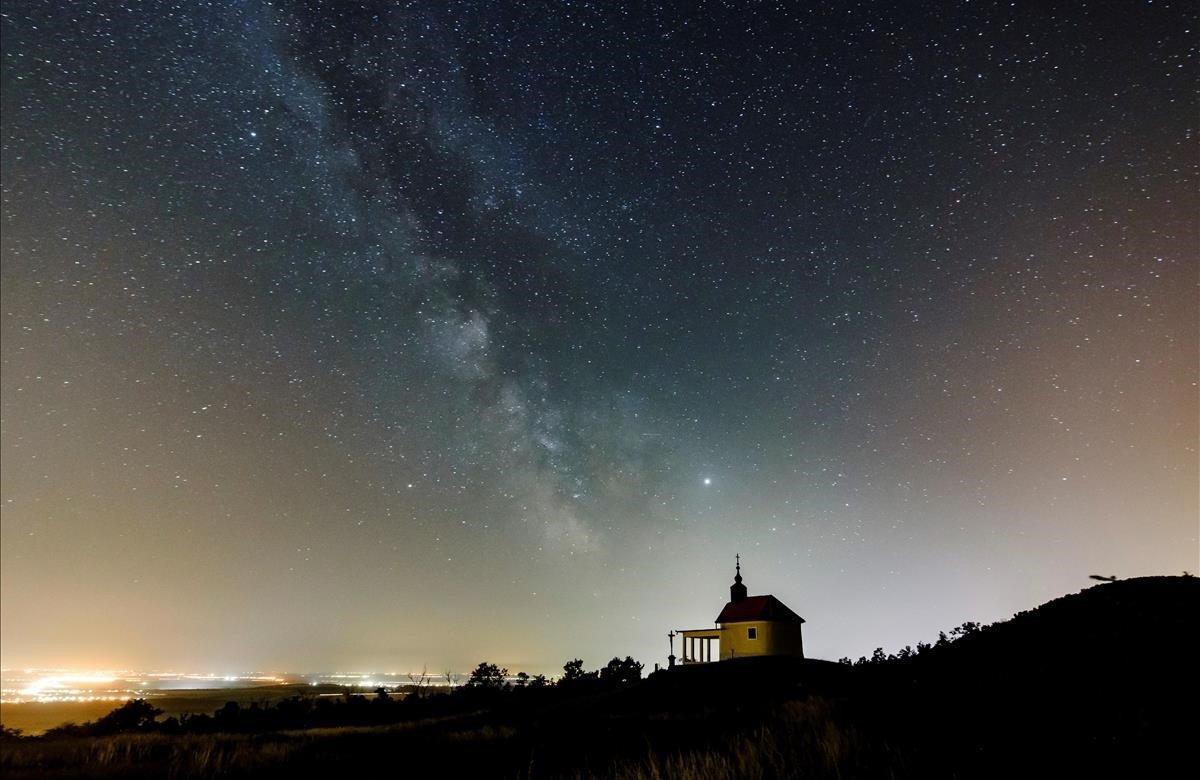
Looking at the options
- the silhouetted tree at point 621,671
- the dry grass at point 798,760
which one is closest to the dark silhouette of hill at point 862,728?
the dry grass at point 798,760

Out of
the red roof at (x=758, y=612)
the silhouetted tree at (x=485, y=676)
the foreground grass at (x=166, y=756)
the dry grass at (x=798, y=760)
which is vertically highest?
the dry grass at (x=798, y=760)

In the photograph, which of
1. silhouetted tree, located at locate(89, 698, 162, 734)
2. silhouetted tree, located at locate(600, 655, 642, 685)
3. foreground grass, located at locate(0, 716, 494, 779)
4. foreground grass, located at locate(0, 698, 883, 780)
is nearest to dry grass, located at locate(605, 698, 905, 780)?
foreground grass, located at locate(0, 698, 883, 780)

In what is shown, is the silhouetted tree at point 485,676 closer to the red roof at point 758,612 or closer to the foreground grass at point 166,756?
the red roof at point 758,612

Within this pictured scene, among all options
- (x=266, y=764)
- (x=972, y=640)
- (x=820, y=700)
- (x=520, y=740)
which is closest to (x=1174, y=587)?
(x=972, y=640)

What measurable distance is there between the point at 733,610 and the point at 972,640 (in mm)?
29119

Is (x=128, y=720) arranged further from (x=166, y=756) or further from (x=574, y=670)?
(x=574, y=670)

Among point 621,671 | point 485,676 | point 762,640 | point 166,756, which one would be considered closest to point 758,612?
point 762,640

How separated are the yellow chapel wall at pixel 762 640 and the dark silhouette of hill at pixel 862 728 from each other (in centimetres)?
1749

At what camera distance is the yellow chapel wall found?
4022 cm

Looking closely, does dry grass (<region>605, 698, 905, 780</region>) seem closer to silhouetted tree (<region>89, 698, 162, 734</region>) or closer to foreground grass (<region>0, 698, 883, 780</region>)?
foreground grass (<region>0, 698, 883, 780</region>)

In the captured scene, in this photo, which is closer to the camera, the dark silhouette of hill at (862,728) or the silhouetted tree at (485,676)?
the dark silhouette of hill at (862,728)

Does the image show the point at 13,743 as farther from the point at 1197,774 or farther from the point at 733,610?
the point at 733,610

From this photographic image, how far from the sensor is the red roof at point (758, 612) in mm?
41406

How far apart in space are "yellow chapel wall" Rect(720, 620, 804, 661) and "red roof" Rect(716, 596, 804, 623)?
354 mm
